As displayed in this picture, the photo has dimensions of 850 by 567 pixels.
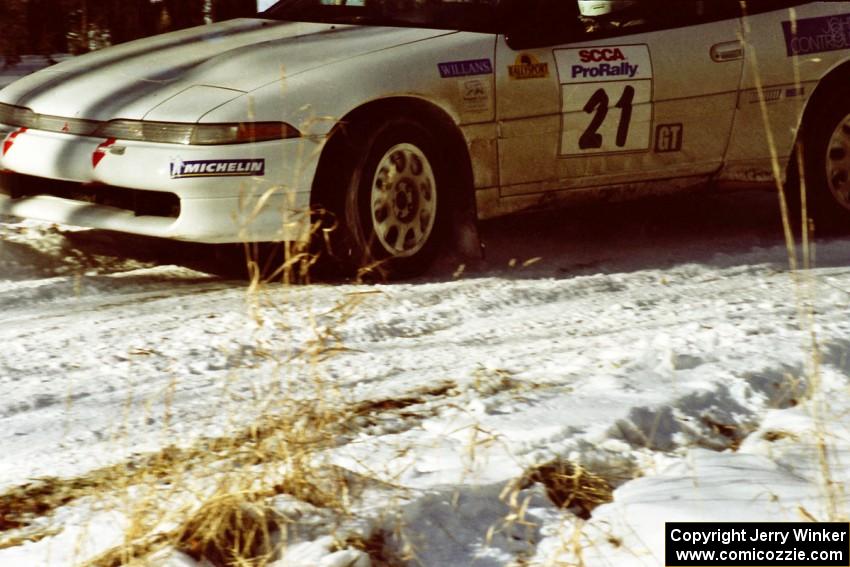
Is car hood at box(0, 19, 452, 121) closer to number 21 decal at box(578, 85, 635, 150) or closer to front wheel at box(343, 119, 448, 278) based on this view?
front wheel at box(343, 119, 448, 278)

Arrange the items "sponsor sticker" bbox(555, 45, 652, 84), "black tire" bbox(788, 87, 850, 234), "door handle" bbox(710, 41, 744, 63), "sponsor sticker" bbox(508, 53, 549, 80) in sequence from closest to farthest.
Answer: "sponsor sticker" bbox(508, 53, 549, 80) < "sponsor sticker" bbox(555, 45, 652, 84) < "door handle" bbox(710, 41, 744, 63) < "black tire" bbox(788, 87, 850, 234)

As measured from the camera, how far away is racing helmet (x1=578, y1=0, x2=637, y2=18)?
22.4 ft

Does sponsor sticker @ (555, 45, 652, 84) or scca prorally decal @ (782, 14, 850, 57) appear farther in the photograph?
scca prorally decal @ (782, 14, 850, 57)

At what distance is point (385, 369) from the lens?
4.87 metres

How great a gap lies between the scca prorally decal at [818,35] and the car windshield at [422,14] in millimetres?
1584

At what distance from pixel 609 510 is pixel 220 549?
0.96m

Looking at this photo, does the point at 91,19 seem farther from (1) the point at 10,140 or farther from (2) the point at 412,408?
(2) the point at 412,408

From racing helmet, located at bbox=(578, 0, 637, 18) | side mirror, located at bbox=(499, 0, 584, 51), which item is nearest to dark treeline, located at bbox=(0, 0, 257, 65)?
→ racing helmet, located at bbox=(578, 0, 637, 18)

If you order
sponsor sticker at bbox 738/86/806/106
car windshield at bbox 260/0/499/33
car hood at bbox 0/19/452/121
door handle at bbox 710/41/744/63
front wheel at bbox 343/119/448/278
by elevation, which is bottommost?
front wheel at bbox 343/119/448/278

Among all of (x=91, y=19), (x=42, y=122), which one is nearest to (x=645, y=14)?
(x=42, y=122)

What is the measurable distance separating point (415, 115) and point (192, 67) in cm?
Result: 96

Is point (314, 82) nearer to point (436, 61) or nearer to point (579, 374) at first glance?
point (436, 61)

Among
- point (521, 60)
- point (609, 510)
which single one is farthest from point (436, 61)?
point (609, 510)

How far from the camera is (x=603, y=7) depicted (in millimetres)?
6859
